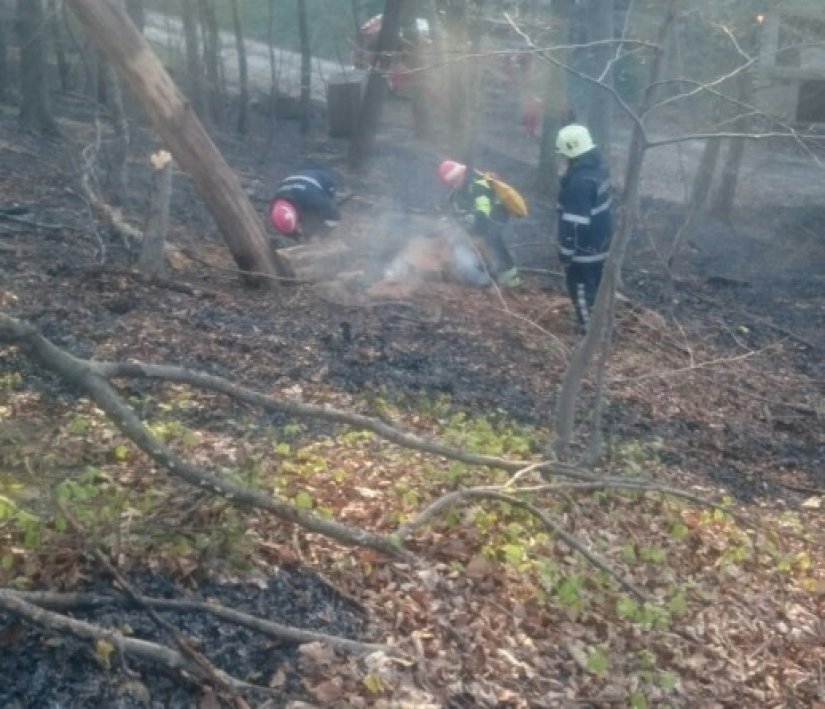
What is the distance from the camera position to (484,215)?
11203 millimetres

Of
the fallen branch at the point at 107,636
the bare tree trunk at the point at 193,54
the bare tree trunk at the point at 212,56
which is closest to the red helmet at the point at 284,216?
the fallen branch at the point at 107,636

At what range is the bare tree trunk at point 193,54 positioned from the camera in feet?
60.2

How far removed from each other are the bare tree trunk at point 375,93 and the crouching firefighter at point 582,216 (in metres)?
7.32

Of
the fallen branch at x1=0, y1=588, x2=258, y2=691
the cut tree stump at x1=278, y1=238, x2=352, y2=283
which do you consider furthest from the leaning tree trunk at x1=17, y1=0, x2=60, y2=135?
the fallen branch at x1=0, y1=588, x2=258, y2=691

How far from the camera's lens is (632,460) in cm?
768

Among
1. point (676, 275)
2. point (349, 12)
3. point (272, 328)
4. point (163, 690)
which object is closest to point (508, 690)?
point (163, 690)

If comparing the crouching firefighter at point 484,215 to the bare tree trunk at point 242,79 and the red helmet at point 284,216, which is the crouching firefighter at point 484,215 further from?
the bare tree trunk at point 242,79

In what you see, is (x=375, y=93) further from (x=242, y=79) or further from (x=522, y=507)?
(x=522, y=507)

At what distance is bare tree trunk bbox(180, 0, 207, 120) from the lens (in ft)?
60.2

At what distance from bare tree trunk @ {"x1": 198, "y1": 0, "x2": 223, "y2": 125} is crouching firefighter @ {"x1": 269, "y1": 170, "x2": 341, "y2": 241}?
9.82 m

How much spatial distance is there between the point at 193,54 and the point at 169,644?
51.2 feet

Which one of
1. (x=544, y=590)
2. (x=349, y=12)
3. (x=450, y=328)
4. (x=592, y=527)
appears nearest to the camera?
(x=544, y=590)

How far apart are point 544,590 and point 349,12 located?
25.0 meters

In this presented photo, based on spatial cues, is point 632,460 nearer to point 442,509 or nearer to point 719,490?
point 719,490
